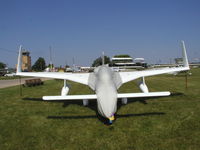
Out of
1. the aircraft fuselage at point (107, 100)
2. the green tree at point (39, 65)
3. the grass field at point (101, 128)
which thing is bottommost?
the grass field at point (101, 128)

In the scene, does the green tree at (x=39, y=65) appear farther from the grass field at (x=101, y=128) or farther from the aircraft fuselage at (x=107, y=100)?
the aircraft fuselage at (x=107, y=100)

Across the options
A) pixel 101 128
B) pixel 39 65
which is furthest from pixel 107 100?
pixel 39 65

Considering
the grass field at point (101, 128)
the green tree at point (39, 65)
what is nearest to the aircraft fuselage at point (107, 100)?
the grass field at point (101, 128)

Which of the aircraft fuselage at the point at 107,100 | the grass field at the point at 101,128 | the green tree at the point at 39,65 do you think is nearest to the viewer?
the grass field at the point at 101,128

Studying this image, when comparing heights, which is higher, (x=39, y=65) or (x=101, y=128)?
(x=39, y=65)

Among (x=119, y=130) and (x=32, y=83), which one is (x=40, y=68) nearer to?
A: (x=32, y=83)

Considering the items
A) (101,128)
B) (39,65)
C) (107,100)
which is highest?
(39,65)

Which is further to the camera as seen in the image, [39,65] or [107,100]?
[39,65]

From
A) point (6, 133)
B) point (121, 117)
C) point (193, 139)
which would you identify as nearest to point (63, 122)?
point (6, 133)

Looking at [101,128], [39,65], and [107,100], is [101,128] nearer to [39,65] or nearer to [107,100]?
[107,100]

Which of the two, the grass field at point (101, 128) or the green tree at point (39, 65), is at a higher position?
the green tree at point (39, 65)

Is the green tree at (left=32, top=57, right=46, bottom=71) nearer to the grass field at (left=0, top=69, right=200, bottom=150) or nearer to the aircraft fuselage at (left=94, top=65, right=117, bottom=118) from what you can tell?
the grass field at (left=0, top=69, right=200, bottom=150)

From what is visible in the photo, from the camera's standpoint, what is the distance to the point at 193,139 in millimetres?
4984

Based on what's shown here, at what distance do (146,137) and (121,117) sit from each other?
2.01m
